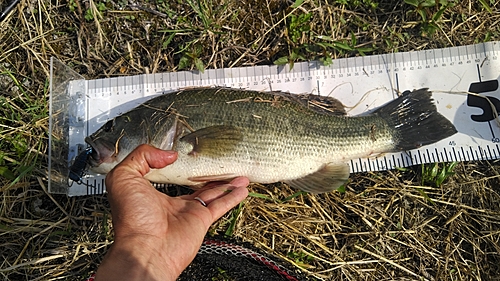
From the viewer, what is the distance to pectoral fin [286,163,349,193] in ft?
11.3

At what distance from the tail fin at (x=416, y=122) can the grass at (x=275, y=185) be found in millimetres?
414

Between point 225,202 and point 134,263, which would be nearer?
point 134,263

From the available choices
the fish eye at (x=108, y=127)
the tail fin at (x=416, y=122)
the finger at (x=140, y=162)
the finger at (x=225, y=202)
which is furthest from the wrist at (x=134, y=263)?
the tail fin at (x=416, y=122)

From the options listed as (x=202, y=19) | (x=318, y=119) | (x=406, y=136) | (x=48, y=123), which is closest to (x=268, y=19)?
(x=202, y=19)

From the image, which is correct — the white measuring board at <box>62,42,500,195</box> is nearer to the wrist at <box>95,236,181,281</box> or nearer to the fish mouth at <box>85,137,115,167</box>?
the fish mouth at <box>85,137,115,167</box>

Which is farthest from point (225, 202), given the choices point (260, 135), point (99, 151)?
point (99, 151)

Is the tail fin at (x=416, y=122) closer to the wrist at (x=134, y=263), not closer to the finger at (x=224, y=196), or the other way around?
the finger at (x=224, y=196)

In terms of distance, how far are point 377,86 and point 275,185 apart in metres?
1.52

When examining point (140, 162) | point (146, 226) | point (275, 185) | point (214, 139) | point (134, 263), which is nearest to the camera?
point (134, 263)

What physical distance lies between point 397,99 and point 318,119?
35.0 inches

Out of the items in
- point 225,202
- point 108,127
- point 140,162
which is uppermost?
point 108,127

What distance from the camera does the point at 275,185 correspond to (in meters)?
3.81

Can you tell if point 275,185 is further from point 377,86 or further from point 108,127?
point 108,127

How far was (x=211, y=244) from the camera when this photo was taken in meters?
3.44
